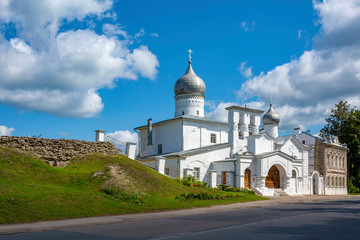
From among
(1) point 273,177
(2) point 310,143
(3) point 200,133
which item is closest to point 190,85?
(3) point 200,133

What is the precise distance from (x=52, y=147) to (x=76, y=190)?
4.33 meters

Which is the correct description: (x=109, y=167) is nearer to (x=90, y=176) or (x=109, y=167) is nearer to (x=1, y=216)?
(x=90, y=176)

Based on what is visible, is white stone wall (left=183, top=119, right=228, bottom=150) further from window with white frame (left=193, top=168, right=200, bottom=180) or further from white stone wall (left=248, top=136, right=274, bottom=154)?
white stone wall (left=248, top=136, right=274, bottom=154)

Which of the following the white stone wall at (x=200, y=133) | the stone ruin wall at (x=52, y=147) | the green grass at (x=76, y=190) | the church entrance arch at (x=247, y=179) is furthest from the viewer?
the white stone wall at (x=200, y=133)

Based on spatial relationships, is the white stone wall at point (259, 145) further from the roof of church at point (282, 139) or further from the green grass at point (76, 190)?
the green grass at point (76, 190)

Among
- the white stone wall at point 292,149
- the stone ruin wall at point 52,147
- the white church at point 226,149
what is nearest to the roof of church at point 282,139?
A: the white church at point 226,149

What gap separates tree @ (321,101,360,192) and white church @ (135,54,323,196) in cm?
1220

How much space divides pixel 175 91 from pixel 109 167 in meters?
21.4

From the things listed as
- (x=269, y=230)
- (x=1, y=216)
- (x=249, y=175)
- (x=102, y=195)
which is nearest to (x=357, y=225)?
(x=269, y=230)

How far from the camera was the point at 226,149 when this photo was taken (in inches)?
1249

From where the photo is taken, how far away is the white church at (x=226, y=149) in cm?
2934

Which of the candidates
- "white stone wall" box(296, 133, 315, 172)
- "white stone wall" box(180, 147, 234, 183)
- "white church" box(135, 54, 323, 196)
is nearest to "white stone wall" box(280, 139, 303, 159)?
"white church" box(135, 54, 323, 196)

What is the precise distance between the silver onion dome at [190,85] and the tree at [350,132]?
857 inches

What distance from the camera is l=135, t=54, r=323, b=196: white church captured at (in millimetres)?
29344
